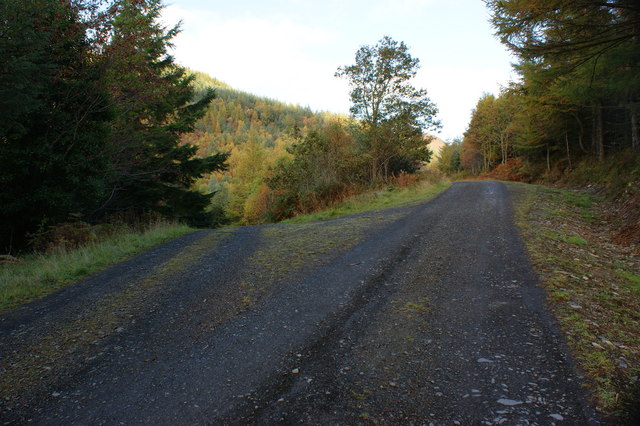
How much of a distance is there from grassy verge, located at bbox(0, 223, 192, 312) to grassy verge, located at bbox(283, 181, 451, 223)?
21.2 feet

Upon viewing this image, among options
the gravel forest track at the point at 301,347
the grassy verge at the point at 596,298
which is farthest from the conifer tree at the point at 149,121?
the grassy verge at the point at 596,298

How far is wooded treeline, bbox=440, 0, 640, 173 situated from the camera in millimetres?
7801

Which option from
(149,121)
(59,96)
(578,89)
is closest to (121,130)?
(59,96)

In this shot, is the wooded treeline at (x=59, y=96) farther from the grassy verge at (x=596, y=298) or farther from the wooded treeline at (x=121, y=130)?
the grassy verge at (x=596, y=298)

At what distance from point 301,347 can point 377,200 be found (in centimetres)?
1272

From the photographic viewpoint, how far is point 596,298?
3.93m

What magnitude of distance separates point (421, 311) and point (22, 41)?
8.08 m

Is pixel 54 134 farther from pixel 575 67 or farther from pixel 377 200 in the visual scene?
pixel 575 67

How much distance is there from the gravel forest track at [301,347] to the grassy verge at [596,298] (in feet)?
0.52

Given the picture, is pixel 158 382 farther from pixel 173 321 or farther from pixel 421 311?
pixel 421 311

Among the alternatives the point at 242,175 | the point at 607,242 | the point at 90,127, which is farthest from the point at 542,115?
the point at 242,175

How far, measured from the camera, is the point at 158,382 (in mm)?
2725

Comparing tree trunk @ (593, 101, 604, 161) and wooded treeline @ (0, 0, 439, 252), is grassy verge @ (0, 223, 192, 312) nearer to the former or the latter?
wooded treeline @ (0, 0, 439, 252)

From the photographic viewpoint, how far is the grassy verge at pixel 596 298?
2450 millimetres
